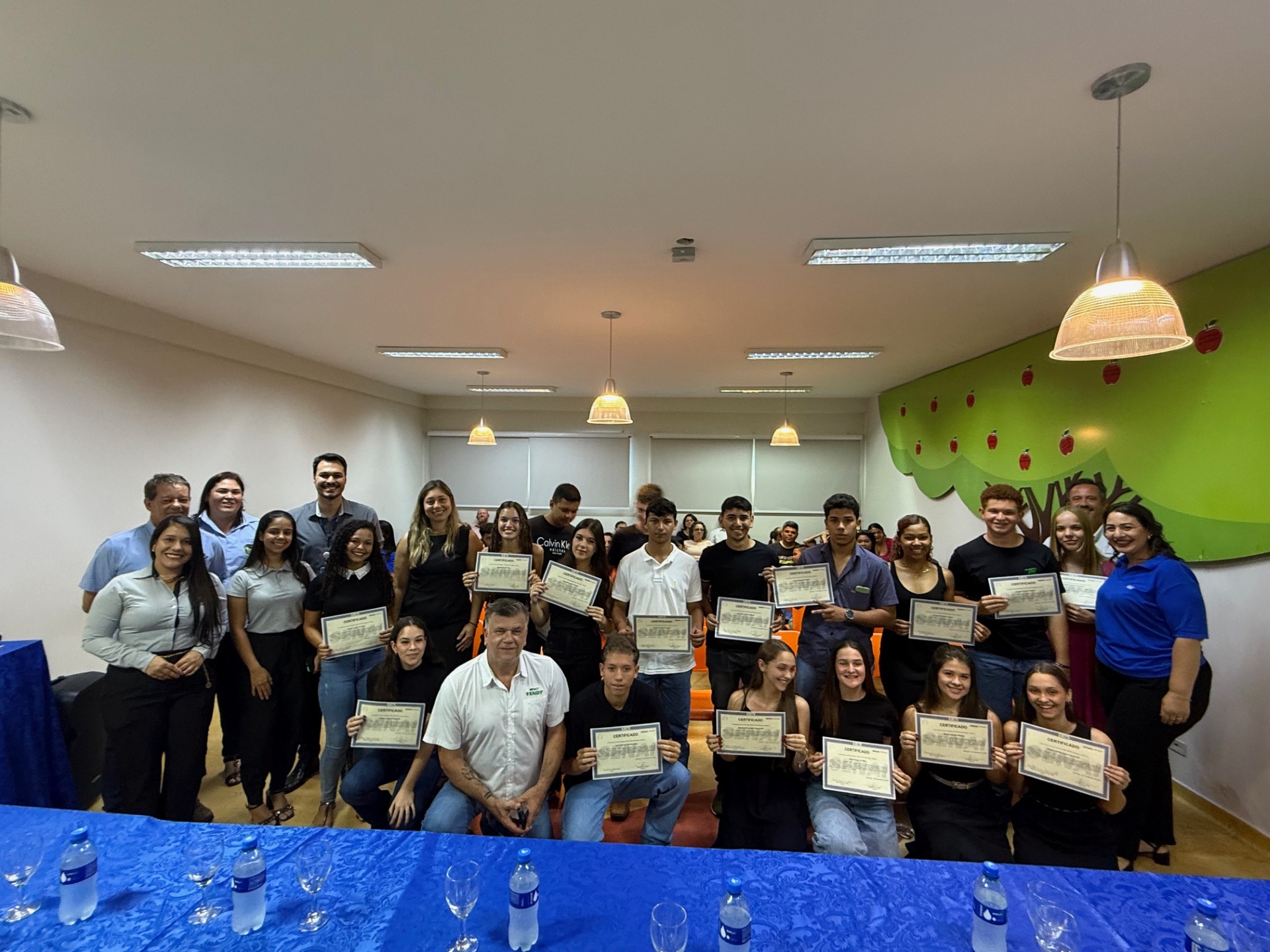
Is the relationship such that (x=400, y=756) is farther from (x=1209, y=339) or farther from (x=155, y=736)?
(x=1209, y=339)

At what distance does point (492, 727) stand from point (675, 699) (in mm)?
1017

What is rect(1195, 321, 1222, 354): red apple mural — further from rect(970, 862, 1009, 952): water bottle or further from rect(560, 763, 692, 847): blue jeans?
rect(560, 763, 692, 847): blue jeans

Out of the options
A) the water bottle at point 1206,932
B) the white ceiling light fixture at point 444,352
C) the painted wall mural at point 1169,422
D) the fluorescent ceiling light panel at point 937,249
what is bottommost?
the water bottle at point 1206,932

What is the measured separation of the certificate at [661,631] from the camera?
2742 millimetres

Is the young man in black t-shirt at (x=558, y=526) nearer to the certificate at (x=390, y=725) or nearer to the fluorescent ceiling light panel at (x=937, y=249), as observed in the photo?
the certificate at (x=390, y=725)

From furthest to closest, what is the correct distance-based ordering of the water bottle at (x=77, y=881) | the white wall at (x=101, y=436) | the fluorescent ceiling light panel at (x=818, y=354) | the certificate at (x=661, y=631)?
the fluorescent ceiling light panel at (x=818, y=354) < the white wall at (x=101, y=436) < the certificate at (x=661, y=631) < the water bottle at (x=77, y=881)

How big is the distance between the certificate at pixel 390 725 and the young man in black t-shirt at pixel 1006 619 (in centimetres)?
261

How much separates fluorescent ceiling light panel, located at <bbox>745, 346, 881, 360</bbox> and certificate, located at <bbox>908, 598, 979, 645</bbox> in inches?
148

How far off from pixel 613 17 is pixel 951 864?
2620mm

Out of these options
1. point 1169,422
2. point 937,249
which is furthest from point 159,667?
point 1169,422

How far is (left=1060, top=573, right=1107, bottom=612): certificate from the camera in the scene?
302 centimetres

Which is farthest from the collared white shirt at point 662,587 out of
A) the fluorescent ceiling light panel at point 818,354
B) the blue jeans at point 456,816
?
the fluorescent ceiling light panel at point 818,354

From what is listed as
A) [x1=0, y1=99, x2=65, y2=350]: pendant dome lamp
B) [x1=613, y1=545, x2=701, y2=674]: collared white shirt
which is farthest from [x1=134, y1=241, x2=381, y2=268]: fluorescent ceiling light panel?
[x1=613, y1=545, x2=701, y2=674]: collared white shirt

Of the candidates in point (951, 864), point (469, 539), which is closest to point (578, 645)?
point (469, 539)
